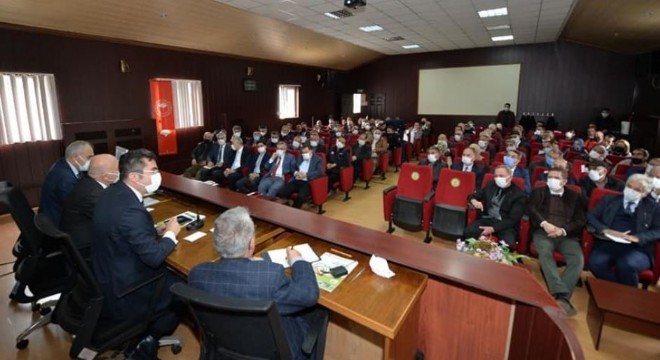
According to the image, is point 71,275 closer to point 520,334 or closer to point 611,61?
point 520,334

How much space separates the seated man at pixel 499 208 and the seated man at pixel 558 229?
0.15 meters

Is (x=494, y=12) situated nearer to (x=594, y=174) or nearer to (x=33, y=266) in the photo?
(x=594, y=174)

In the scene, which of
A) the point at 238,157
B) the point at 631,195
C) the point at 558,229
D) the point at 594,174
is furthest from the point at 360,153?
the point at 631,195

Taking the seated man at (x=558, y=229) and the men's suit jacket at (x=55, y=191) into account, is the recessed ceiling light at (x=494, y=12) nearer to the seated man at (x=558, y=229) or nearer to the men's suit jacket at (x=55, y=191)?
the seated man at (x=558, y=229)

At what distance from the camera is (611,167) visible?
5.48 meters

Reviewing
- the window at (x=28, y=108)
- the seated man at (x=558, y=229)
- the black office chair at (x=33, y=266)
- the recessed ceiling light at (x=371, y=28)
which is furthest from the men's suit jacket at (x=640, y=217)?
the window at (x=28, y=108)

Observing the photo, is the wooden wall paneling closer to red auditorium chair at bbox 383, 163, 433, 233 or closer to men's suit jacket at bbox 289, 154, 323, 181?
red auditorium chair at bbox 383, 163, 433, 233

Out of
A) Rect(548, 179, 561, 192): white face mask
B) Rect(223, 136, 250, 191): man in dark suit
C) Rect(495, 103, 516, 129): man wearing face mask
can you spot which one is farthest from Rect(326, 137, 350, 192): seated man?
Rect(495, 103, 516, 129): man wearing face mask

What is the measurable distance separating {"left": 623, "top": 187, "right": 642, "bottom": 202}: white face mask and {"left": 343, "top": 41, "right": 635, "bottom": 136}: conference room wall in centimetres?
1038

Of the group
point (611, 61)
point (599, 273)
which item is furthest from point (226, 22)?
point (611, 61)

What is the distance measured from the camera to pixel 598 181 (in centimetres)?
398

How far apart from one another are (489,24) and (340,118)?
26.8 ft

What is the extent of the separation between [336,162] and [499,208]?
3.50m

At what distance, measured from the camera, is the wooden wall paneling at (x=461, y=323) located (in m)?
1.99
